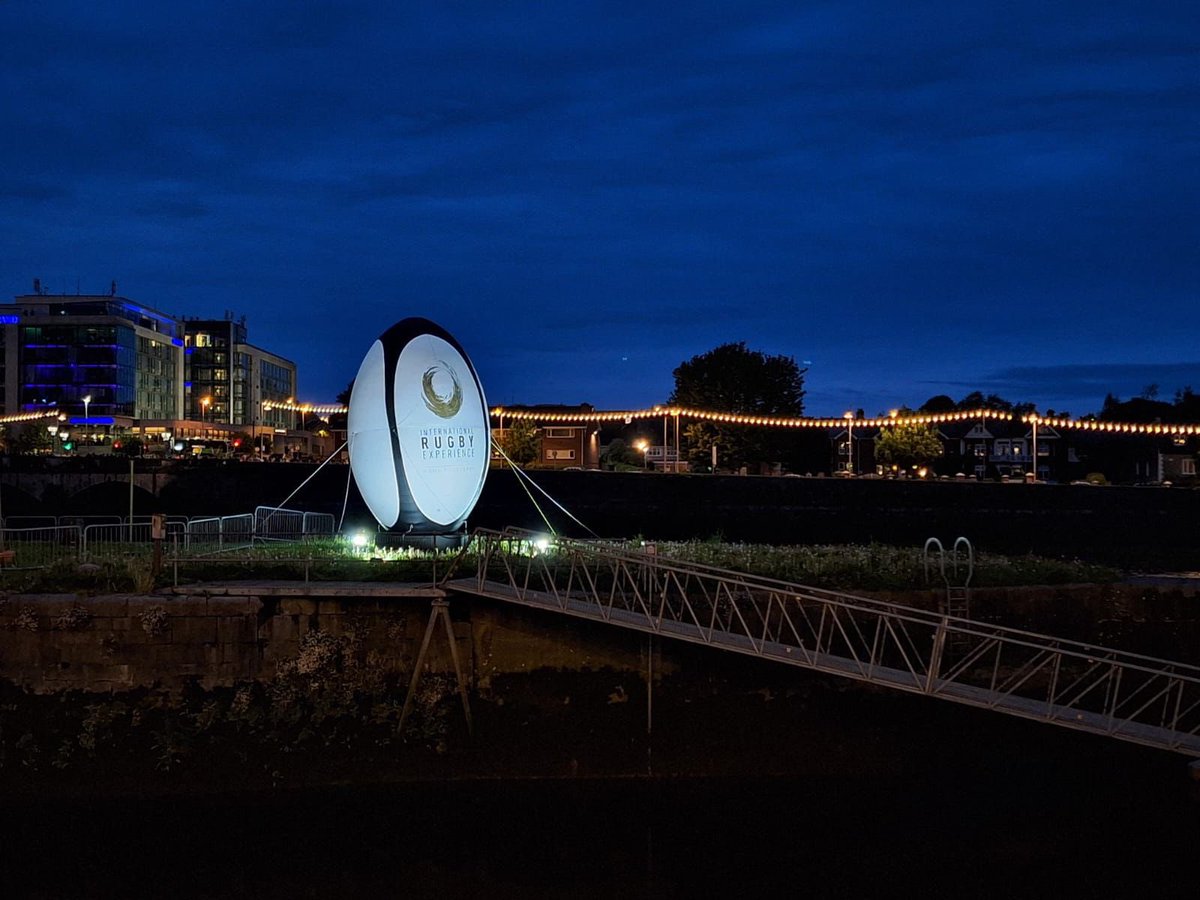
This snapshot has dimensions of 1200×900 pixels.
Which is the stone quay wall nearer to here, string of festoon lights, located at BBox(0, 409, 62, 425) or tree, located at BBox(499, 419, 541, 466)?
tree, located at BBox(499, 419, 541, 466)

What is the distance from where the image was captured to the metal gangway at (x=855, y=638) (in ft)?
48.5

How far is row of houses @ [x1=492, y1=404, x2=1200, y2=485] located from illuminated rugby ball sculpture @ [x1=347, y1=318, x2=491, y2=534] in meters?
58.6

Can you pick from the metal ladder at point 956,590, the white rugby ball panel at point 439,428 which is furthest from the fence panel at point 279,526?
the metal ladder at point 956,590

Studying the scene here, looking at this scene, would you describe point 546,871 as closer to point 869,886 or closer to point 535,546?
point 869,886

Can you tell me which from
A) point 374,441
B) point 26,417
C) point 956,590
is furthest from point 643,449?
point 956,590

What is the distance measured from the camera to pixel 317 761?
50.8 feet

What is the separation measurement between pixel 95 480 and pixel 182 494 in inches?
248

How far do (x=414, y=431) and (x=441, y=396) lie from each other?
1135mm

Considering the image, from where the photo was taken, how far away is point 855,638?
18625 millimetres

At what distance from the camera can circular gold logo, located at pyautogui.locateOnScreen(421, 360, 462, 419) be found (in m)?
21.3

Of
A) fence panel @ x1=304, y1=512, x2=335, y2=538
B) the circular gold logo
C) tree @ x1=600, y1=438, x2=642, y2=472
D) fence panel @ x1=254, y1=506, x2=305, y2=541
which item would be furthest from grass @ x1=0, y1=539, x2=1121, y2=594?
tree @ x1=600, y1=438, x2=642, y2=472

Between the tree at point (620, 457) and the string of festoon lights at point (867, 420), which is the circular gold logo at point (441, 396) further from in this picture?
the tree at point (620, 457)

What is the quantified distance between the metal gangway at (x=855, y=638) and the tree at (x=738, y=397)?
221 ft

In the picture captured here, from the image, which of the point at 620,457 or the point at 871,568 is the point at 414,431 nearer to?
the point at 871,568
